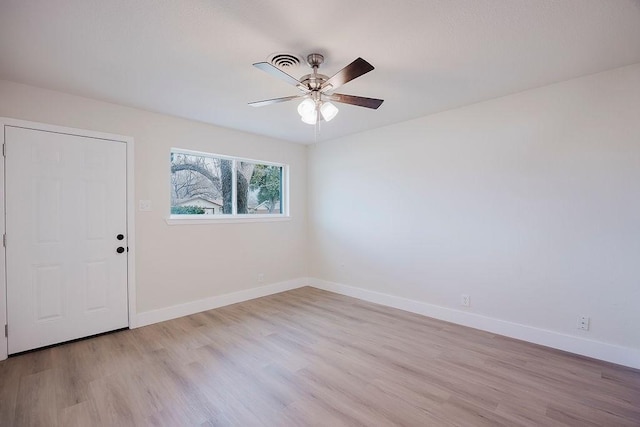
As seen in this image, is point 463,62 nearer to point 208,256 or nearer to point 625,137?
point 625,137

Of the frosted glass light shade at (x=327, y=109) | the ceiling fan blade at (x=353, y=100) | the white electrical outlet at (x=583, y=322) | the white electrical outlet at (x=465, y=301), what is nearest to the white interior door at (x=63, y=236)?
the frosted glass light shade at (x=327, y=109)

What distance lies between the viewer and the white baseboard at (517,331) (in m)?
2.47

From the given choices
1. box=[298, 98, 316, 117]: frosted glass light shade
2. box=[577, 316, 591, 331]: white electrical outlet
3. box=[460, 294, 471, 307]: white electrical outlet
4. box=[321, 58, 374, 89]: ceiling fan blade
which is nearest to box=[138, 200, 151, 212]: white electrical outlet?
box=[298, 98, 316, 117]: frosted glass light shade

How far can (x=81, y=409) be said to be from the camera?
1.94 m

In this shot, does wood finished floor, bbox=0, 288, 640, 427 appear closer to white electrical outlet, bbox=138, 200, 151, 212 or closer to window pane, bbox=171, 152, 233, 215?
white electrical outlet, bbox=138, 200, 151, 212

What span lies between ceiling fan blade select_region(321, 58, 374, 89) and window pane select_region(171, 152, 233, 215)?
2.52 m

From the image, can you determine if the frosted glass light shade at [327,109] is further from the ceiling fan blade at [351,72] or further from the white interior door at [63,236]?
the white interior door at [63,236]

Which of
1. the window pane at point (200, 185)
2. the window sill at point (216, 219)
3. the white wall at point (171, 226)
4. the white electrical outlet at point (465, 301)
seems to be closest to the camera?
the white wall at point (171, 226)

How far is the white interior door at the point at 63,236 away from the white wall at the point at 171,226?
0.19m

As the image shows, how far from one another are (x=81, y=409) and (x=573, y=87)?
4659mm

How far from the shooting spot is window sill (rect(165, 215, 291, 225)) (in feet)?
12.1

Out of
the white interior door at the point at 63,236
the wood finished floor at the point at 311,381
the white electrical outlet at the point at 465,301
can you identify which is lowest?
the wood finished floor at the point at 311,381

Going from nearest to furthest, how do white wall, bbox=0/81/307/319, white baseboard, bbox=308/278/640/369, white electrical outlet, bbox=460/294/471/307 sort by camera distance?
1. white baseboard, bbox=308/278/640/369
2. white wall, bbox=0/81/307/319
3. white electrical outlet, bbox=460/294/471/307

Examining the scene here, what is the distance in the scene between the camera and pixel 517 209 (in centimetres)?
300
